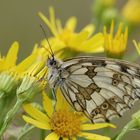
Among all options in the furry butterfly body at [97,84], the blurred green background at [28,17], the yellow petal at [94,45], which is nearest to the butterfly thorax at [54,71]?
the furry butterfly body at [97,84]

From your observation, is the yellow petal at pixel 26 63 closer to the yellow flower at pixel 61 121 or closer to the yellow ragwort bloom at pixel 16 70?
the yellow ragwort bloom at pixel 16 70

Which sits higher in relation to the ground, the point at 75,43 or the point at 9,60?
the point at 75,43

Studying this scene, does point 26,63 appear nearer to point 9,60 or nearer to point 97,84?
point 9,60

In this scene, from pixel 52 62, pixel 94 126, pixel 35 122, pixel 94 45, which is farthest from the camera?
pixel 94 45

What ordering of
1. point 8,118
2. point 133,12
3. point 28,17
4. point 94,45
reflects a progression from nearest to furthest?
point 8,118, point 94,45, point 133,12, point 28,17

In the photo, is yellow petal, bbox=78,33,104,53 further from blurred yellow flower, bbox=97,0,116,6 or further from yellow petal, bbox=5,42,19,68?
blurred yellow flower, bbox=97,0,116,6

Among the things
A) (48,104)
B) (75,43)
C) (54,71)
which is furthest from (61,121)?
(75,43)
